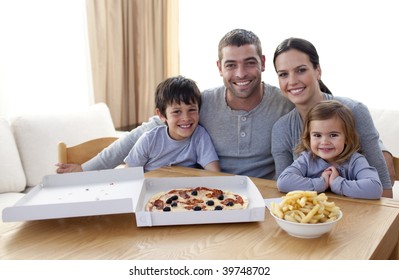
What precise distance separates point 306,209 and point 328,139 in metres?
0.49

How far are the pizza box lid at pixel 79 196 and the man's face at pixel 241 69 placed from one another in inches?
25.8

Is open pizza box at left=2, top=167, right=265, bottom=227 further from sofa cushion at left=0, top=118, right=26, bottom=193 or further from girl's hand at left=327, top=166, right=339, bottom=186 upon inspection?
sofa cushion at left=0, top=118, right=26, bottom=193

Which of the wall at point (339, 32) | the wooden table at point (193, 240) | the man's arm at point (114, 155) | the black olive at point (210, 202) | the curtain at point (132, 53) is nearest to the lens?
the wooden table at point (193, 240)

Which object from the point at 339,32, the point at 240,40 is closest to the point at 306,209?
the point at 240,40

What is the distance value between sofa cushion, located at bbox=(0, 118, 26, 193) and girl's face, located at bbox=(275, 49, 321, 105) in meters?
1.73

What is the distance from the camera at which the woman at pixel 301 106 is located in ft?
5.68

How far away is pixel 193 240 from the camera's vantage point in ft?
3.88

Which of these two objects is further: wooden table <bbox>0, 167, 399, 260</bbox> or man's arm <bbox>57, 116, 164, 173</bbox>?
man's arm <bbox>57, 116, 164, 173</bbox>

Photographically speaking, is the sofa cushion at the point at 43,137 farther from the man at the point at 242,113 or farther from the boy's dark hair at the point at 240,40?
the boy's dark hair at the point at 240,40

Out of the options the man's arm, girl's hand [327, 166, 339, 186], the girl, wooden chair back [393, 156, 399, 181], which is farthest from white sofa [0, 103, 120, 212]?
wooden chair back [393, 156, 399, 181]

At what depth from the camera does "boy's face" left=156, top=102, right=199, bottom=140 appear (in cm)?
193

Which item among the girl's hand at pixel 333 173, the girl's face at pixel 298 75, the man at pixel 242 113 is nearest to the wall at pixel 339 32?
the man at pixel 242 113

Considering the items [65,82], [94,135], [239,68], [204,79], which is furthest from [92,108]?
[239,68]

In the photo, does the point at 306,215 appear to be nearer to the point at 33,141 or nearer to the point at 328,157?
the point at 328,157
